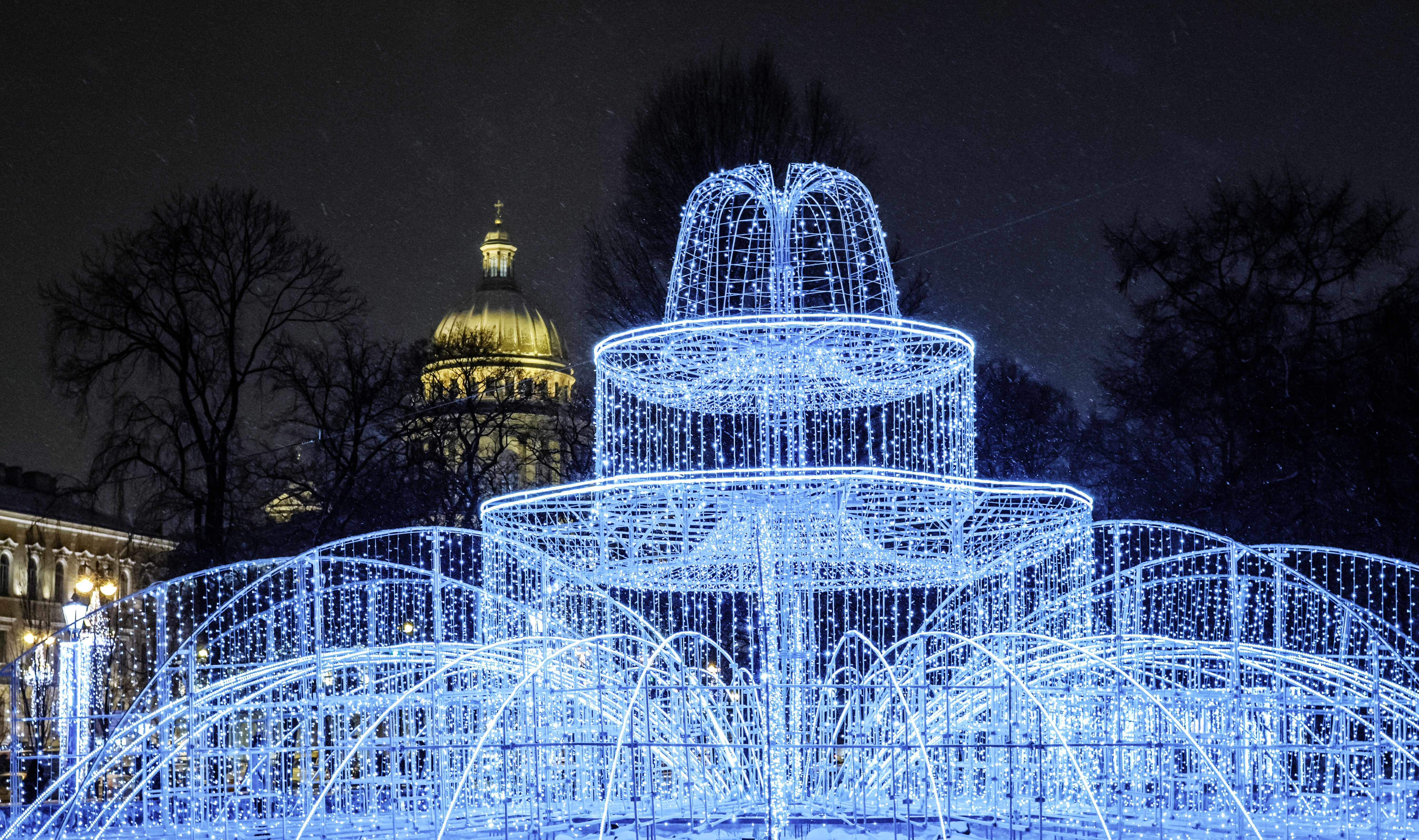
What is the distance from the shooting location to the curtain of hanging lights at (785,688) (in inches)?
565

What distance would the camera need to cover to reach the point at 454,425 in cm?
3853

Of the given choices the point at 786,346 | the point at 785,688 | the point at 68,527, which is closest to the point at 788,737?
the point at 785,688

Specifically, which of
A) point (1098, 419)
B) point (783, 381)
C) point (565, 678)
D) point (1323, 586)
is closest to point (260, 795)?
point (565, 678)

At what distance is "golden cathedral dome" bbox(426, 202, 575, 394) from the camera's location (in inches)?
2313

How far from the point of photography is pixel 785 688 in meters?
14.4

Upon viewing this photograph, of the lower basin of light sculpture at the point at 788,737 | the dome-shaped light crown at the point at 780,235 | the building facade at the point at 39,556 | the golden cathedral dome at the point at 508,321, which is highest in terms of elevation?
the golden cathedral dome at the point at 508,321

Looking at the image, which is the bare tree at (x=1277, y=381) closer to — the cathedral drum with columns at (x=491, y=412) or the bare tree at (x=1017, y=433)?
the bare tree at (x=1017, y=433)

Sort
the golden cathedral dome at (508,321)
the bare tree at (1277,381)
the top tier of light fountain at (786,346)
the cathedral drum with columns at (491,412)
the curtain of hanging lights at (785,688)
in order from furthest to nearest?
the golden cathedral dome at (508,321) → the cathedral drum with columns at (491,412) → the bare tree at (1277,381) → the top tier of light fountain at (786,346) → the curtain of hanging lights at (785,688)

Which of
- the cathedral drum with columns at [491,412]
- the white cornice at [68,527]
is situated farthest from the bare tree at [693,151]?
the white cornice at [68,527]

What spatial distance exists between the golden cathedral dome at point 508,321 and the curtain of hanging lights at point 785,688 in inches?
1084

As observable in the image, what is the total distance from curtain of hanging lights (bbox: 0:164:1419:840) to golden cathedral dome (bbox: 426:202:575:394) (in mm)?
27538

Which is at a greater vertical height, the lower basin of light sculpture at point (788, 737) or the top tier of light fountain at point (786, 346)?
the top tier of light fountain at point (786, 346)

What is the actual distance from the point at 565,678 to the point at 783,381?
3365mm

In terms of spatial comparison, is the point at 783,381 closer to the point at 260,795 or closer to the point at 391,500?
the point at 260,795
